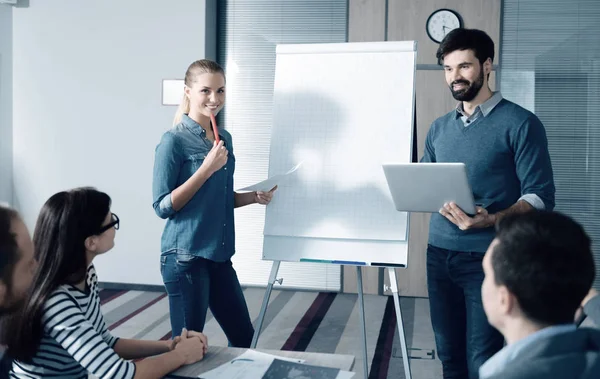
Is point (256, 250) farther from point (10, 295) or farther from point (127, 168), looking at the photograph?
point (10, 295)

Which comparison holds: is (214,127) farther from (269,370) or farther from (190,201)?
(269,370)

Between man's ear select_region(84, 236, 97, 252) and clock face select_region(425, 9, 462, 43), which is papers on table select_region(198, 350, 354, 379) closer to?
man's ear select_region(84, 236, 97, 252)

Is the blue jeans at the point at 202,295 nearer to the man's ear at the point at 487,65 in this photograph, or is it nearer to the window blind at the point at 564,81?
the man's ear at the point at 487,65

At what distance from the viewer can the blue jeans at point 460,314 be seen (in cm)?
213

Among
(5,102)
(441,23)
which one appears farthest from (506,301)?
(5,102)

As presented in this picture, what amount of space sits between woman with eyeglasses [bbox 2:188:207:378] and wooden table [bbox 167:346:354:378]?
0.07 ft

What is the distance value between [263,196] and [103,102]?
3.00m

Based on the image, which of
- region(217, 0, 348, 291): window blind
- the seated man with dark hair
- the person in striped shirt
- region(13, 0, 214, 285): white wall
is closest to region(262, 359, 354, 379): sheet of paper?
the seated man with dark hair

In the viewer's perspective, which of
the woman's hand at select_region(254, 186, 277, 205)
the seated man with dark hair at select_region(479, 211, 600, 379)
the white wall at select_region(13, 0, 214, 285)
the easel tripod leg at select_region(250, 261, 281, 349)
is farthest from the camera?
the white wall at select_region(13, 0, 214, 285)

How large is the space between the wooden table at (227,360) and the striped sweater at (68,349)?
0.46 ft

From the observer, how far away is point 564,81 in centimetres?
471

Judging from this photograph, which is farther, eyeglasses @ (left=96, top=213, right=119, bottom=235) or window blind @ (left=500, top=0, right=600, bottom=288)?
window blind @ (left=500, top=0, right=600, bottom=288)

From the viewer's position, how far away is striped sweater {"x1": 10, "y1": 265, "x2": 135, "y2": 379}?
1379 millimetres

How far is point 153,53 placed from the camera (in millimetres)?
4965
